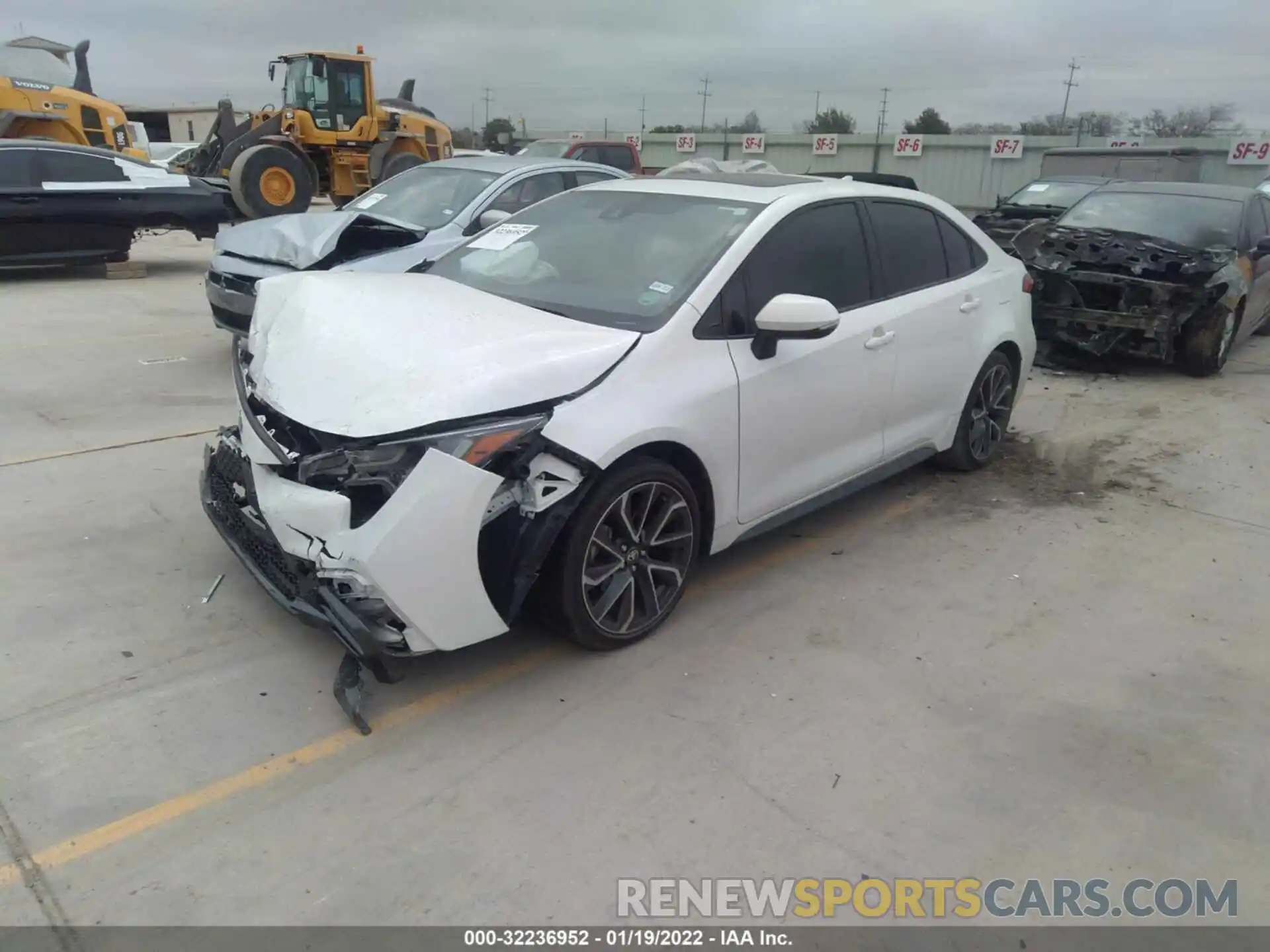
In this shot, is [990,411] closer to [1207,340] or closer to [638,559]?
[638,559]

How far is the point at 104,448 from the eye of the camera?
5766 millimetres

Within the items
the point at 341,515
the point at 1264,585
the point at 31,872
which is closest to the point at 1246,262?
the point at 1264,585

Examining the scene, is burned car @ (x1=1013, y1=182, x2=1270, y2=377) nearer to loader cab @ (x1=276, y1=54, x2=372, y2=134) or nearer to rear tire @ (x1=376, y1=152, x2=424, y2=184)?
rear tire @ (x1=376, y1=152, x2=424, y2=184)

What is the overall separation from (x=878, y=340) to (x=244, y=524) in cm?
293

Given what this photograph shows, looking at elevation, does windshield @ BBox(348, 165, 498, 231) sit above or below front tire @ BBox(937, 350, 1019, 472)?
above

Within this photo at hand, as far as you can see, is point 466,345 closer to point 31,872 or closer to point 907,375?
point 31,872

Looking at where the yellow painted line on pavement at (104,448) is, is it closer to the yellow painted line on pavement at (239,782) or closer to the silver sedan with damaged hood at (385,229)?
the silver sedan with damaged hood at (385,229)

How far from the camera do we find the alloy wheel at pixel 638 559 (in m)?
3.51

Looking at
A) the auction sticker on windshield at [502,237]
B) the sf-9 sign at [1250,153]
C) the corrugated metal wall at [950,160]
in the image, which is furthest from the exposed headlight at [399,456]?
the sf-9 sign at [1250,153]

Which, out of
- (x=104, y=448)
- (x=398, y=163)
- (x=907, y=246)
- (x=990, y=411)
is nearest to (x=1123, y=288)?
(x=990, y=411)

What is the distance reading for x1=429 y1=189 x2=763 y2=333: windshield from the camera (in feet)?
12.8

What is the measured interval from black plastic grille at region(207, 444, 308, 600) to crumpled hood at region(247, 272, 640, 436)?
1.19ft

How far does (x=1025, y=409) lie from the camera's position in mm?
7539

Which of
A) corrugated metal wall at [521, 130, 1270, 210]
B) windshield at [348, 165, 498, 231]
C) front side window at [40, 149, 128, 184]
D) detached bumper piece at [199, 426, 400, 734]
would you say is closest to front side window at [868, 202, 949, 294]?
detached bumper piece at [199, 426, 400, 734]
